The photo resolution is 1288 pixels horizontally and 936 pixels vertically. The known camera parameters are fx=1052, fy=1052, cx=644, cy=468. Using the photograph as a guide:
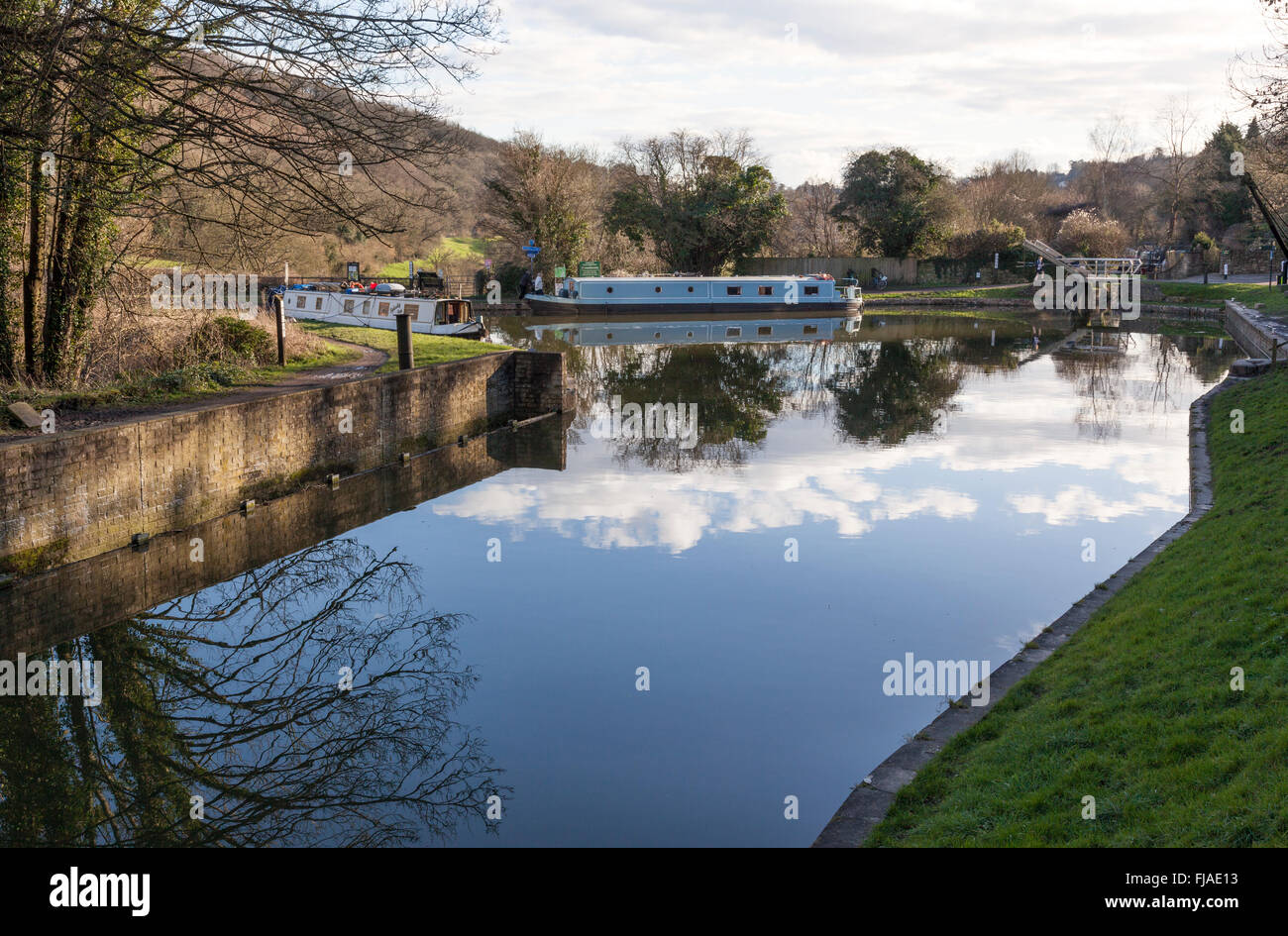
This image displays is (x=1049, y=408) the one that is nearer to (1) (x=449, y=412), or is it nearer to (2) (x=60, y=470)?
(1) (x=449, y=412)

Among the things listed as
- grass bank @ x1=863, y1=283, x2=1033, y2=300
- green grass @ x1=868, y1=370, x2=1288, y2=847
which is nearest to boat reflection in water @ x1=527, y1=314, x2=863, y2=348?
grass bank @ x1=863, y1=283, x2=1033, y2=300

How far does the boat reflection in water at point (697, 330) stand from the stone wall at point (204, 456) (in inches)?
609

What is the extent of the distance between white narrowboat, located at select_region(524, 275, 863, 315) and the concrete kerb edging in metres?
30.4

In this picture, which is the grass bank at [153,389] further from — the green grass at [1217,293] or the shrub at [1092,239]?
the shrub at [1092,239]

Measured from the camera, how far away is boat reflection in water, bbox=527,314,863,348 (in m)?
33.7

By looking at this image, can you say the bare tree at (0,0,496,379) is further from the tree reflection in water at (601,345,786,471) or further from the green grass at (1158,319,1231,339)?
the green grass at (1158,319,1231,339)

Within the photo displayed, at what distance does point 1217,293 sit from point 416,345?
33.2m

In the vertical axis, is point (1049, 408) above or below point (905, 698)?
above

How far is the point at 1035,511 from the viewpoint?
12594mm

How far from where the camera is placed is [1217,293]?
40500mm

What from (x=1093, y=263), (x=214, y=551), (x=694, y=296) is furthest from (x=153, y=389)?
(x=1093, y=263)

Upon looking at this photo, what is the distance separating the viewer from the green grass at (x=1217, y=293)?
1379 inches
